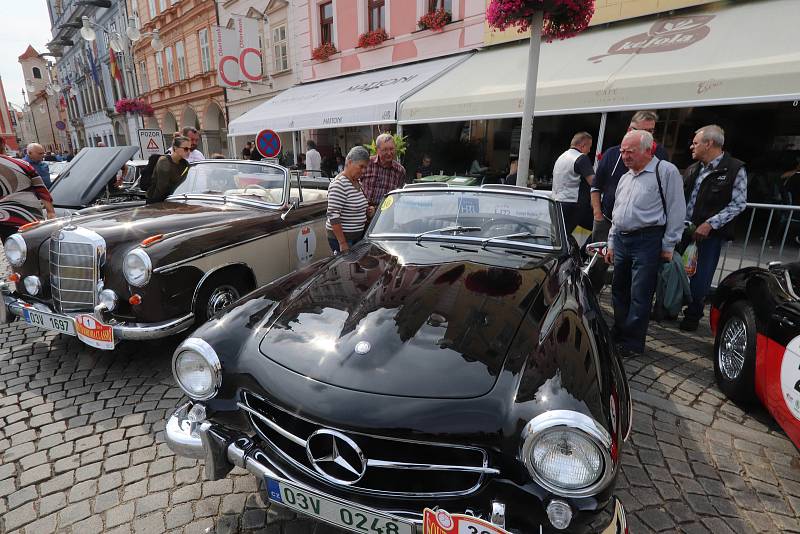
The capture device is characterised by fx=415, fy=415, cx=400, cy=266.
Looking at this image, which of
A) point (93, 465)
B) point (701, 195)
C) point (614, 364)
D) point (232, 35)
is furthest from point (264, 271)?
point (232, 35)

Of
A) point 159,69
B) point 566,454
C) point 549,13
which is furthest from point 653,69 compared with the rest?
Answer: point 159,69

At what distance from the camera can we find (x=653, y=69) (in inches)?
261

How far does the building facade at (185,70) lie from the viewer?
19594mm

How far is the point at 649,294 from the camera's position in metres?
3.49

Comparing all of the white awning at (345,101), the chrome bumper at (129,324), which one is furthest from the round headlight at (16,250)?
the white awning at (345,101)

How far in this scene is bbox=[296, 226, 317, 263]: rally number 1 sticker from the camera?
466cm

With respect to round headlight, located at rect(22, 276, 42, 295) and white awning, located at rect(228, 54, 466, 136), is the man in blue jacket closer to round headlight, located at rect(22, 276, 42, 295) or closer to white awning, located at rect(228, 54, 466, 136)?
round headlight, located at rect(22, 276, 42, 295)

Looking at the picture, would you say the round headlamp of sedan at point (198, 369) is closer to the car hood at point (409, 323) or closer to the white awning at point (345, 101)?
the car hood at point (409, 323)

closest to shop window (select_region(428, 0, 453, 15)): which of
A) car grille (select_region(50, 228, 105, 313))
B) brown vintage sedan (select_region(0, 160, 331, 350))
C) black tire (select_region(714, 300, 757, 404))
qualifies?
brown vintage sedan (select_region(0, 160, 331, 350))

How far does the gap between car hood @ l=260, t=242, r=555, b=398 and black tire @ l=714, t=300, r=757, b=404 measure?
1565 mm

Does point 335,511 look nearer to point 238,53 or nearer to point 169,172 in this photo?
point 169,172

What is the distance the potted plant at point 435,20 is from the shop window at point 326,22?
4.54 m

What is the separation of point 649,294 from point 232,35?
16.7 metres

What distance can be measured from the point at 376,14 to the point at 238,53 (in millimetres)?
5857
